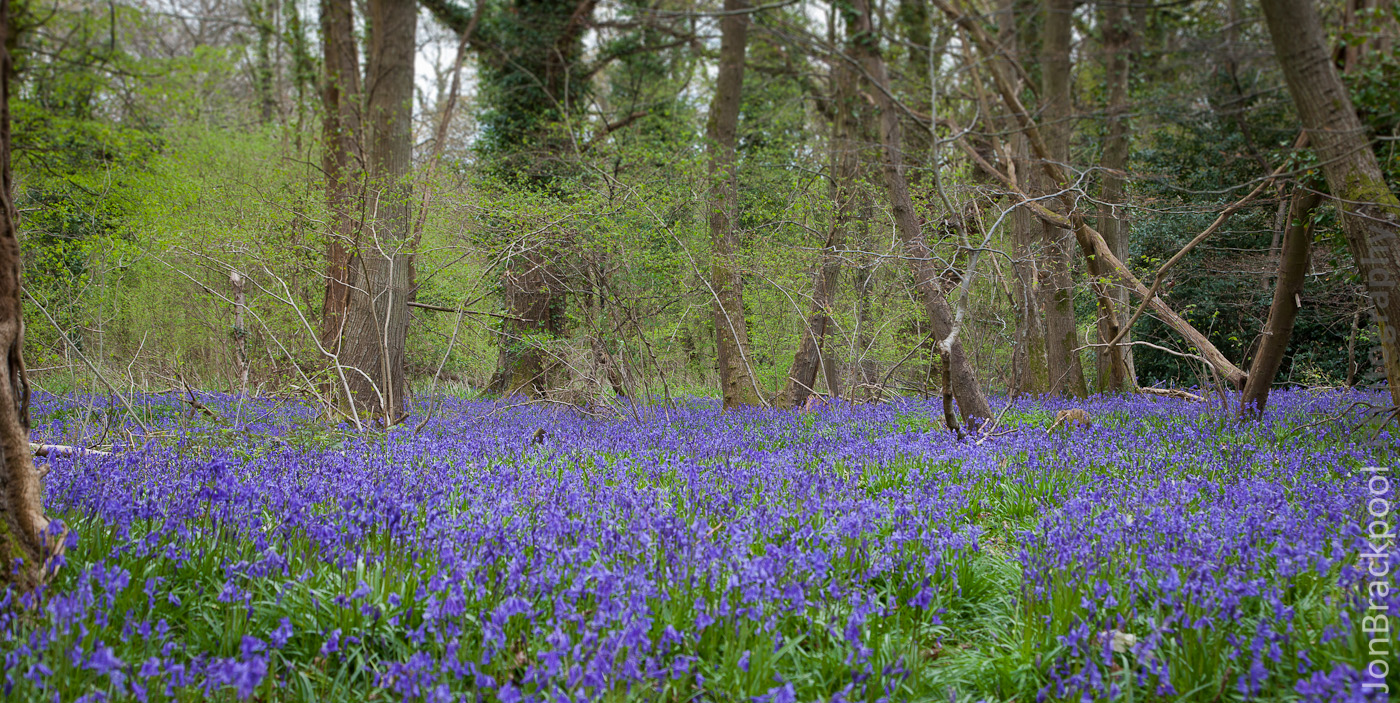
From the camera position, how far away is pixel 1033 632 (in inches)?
102

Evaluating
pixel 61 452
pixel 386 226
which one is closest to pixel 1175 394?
pixel 386 226

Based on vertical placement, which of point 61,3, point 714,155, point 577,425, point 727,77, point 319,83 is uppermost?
point 319,83

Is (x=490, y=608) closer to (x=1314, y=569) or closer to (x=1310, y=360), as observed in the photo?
(x=1314, y=569)

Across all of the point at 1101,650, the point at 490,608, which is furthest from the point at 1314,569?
the point at 490,608

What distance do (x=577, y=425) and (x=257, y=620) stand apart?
5.78m

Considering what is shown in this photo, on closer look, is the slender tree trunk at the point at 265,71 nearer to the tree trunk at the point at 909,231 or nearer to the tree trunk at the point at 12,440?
the tree trunk at the point at 909,231

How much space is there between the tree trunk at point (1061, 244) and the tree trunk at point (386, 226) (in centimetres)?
965

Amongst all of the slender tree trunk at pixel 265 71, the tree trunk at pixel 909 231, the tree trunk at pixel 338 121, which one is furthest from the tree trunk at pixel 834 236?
the slender tree trunk at pixel 265 71

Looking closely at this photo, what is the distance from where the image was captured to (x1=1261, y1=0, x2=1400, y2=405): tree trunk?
5.62m

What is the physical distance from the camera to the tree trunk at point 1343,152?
5.62 metres

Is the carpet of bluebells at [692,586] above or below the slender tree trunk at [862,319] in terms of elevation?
below

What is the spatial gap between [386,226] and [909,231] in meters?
6.09

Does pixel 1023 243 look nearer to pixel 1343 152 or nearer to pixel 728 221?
pixel 728 221

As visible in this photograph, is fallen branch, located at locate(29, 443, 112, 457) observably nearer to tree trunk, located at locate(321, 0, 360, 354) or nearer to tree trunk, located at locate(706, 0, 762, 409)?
tree trunk, located at locate(321, 0, 360, 354)
